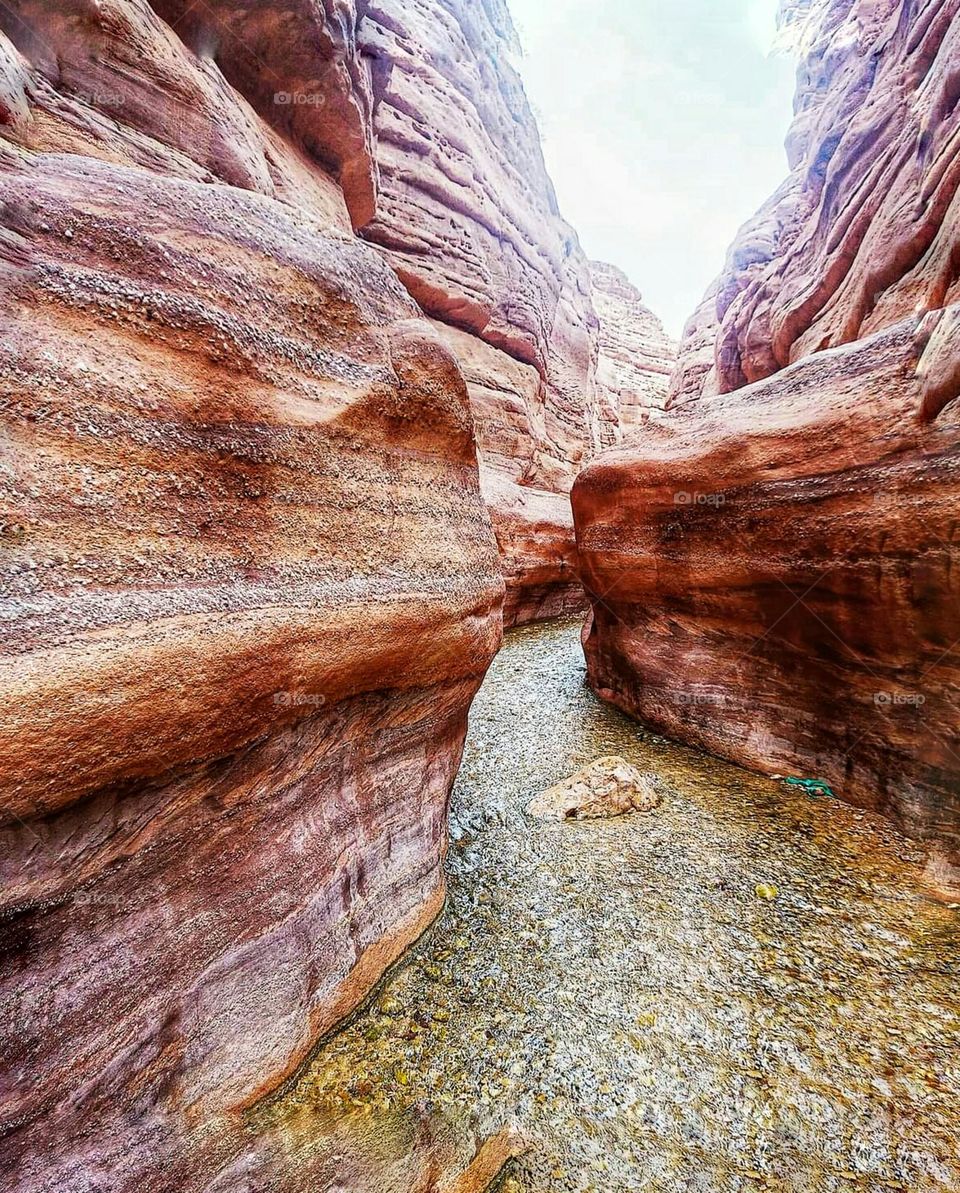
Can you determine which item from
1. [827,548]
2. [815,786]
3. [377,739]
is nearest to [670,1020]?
[377,739]

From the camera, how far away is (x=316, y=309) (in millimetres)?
3068

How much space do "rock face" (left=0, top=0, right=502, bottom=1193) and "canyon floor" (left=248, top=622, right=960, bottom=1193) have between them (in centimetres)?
50

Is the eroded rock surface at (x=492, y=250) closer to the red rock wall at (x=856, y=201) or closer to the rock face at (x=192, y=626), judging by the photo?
the red rock wall at (x=856, y=201)

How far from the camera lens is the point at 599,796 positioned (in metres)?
4.94

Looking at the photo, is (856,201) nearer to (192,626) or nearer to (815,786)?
(815,786)

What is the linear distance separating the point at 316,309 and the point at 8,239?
1426 millimetres

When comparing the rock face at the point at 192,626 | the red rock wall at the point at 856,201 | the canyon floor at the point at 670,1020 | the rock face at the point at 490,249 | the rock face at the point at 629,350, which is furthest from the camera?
the rock face at the point at 629,350

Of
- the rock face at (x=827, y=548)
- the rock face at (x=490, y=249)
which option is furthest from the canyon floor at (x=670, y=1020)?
the rock face at (x=490, y=249)

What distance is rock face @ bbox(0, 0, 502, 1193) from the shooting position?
6.29 feet

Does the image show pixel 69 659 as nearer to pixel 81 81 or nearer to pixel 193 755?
pixel 193 755

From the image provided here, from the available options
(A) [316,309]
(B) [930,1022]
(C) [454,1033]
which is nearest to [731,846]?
(B) [930,1022]

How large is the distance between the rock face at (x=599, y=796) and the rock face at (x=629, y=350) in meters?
25.7

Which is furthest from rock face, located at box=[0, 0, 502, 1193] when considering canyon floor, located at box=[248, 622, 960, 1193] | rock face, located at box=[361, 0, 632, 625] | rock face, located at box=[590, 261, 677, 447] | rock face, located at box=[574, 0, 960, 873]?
rock face, located at box=[590, 261, 677, 447]

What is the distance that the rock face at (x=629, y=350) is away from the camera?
99.7 ft
